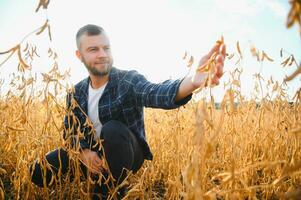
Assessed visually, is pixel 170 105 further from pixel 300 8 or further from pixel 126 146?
pixel 300 8

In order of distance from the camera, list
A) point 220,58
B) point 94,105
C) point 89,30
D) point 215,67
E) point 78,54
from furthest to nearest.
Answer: point 78,54, point 89,30, point 94,105, point 220,58, point 215,67

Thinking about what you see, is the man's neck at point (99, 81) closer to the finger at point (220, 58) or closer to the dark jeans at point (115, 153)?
the dark jeans at point (115, 153)

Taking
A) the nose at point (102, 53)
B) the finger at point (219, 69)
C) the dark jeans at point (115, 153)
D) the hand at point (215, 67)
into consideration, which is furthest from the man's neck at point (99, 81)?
the finger at point (219, 69)

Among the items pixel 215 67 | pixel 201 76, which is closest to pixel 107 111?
pixel 201 76

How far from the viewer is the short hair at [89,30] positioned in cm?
223

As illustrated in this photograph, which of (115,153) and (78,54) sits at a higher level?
(78,54)

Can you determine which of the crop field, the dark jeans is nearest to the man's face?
the crop field

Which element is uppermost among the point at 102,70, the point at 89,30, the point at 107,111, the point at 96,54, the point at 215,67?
the point at 89,30

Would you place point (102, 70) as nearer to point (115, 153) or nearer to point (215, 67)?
point (115, 153)

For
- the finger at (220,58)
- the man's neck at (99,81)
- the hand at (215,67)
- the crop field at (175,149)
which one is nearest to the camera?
the hand at (215,67)

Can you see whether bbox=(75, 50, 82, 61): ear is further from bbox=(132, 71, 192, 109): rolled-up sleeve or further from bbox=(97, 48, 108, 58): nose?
bbox=(132, 71, 192, 109): rolled-up sleeve

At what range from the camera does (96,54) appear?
2.14m

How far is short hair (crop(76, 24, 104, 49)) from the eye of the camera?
2.23m

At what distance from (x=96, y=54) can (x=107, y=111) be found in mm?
458
